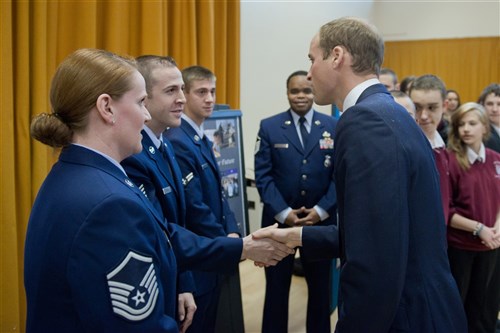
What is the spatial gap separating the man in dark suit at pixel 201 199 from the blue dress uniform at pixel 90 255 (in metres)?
1.08

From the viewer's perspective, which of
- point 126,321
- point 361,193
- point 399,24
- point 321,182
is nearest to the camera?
point 126,321

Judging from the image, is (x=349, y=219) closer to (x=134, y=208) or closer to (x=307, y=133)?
(x=134, y=208)

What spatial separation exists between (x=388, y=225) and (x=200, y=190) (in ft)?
4.06

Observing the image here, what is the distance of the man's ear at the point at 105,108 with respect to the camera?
3.76 ft

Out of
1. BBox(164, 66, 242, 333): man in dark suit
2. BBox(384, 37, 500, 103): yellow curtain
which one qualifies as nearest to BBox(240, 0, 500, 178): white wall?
BBox(384, 37, 500, 103): yellow curtain

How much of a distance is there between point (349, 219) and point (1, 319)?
2123 millimetres

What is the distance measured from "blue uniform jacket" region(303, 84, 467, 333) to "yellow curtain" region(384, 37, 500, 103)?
6974mm


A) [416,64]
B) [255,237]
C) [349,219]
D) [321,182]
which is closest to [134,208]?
[349,219]

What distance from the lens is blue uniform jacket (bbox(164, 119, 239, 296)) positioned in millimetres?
2234

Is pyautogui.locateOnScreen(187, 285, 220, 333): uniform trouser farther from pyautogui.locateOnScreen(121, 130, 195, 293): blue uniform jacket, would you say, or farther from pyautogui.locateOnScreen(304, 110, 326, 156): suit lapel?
pyautogui.locateOnScreen(304, 110, 326, 156): suit lapel

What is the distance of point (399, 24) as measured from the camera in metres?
7.93

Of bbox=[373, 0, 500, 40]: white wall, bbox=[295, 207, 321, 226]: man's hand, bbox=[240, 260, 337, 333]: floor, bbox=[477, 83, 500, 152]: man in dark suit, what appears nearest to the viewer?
bbox=[295, 207, 321, 226]: man's hand

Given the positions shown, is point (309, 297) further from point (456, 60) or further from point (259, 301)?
point (456, 60)

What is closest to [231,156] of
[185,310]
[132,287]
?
[185,310]
